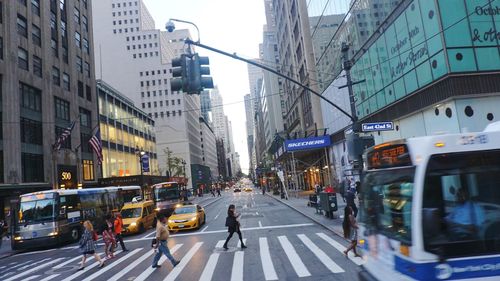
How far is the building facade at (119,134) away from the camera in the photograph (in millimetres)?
60188

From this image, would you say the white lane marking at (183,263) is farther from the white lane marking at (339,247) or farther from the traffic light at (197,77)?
the traffic light at (197,77)

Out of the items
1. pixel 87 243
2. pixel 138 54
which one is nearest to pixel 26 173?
pixel 87 243

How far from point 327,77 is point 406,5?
782 inches

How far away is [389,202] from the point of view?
21.2 feet

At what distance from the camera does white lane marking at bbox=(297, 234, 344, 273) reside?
1086 centimetres

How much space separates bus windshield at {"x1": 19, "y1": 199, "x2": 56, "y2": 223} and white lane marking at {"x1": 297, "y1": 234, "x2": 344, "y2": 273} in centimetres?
1412

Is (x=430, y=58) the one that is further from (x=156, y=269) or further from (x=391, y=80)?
(x=156, y=269)

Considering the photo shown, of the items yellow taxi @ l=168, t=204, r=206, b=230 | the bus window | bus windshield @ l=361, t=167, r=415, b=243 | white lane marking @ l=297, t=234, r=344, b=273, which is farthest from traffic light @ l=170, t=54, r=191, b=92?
yellow taxi @ l=168, t=204, r=206, b=230

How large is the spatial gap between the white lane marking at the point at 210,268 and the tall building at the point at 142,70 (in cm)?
11063

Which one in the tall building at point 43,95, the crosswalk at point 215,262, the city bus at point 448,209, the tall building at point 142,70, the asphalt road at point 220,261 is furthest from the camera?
the tall building at point 142,70

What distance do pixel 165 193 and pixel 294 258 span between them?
25130 mm

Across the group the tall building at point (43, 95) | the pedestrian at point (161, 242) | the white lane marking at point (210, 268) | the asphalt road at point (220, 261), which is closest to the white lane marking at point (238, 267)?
the asphalt road at point (220, 261)

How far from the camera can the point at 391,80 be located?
81.4 feet

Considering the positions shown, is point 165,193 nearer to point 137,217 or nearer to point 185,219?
point 137,217
